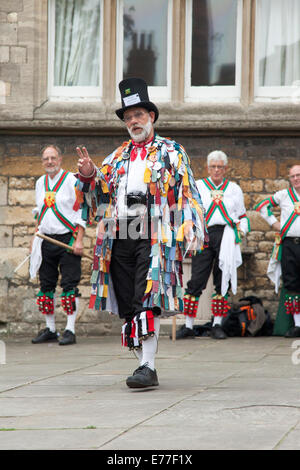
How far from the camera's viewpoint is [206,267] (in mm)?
10445

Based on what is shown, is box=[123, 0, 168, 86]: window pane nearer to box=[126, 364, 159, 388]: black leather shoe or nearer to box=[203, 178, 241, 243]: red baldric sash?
box=[203, 178, 241, 243]: red baldric sash

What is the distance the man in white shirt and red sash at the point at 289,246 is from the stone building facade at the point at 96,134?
0.59 meters

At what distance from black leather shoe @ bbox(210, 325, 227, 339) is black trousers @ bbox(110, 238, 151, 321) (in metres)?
3.88

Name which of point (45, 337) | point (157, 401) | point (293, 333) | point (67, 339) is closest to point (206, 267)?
point (293, 333)

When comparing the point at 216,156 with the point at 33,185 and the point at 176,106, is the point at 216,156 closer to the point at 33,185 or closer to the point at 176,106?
the point at 176,106

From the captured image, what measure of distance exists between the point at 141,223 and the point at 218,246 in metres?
4.10

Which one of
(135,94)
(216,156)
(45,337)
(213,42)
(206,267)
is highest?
(213,42)

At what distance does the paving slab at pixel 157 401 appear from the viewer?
13.9 ft

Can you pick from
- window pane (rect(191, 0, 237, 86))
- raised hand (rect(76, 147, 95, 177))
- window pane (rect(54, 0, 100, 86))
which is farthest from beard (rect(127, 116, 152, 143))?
window pane (rect(54, 0, 100, 86))

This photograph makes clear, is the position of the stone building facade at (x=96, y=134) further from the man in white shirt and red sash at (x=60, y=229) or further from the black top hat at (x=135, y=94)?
the black top hat at (x=135, y=94)
